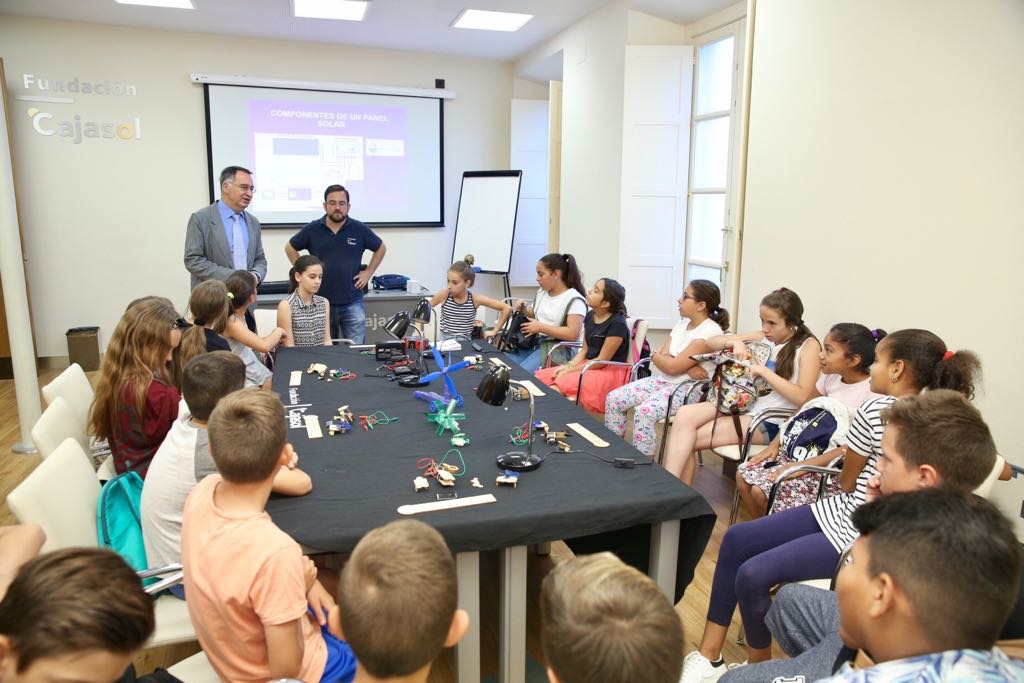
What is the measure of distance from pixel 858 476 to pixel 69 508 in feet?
7.75

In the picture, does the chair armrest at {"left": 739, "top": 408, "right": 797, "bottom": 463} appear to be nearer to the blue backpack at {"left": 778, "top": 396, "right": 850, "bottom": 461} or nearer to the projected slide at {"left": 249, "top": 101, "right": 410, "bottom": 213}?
the blue backpack at {"left": 778, "top": 396, "right": 850, "bottom": 461}

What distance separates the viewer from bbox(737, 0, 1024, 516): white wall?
9.25 ft

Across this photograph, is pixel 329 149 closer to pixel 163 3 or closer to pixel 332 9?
pixel 332 9

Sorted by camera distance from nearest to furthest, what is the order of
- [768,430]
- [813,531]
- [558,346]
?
[813,531], [768,430], [558,346]

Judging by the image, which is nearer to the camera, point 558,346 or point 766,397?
point 766,397

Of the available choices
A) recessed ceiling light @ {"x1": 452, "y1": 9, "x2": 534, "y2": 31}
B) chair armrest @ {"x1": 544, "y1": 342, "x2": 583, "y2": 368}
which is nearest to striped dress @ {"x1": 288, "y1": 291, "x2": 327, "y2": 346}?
chair armrest @ {"x1": 544, "y1": 342, "x2": 583, "y2": 368}

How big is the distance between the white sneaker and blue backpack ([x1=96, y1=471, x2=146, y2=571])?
1.59m

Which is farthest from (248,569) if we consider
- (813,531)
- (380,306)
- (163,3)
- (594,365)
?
(163,3)

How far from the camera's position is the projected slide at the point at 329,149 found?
6996 millimetres

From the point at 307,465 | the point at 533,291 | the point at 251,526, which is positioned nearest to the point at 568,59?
the point at 533,291

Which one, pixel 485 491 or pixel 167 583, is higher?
pixel 485 491

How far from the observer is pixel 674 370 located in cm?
370

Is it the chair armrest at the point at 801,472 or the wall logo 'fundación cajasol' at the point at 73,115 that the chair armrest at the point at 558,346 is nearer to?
the chair armrest at the point at 801,472

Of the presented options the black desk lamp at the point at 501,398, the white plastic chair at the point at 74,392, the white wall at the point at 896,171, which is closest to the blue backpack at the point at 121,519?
the white plastic chair at the point at 74,392
